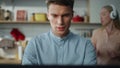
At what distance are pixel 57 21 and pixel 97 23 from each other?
1.90 meters

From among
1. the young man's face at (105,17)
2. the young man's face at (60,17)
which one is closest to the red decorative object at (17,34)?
Answer: the young man's face at (105,17)

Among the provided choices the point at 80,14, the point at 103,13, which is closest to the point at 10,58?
the point at 80,14

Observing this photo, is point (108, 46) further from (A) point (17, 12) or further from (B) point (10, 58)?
(A) point (17, 12)

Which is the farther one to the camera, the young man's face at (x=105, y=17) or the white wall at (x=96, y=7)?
the white wall at (x=96, y=7)

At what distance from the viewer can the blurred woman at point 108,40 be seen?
Answer: 121 centimetres

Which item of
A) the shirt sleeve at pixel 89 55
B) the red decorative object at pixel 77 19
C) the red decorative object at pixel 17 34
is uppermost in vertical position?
the red decorative object at pixel 77 19

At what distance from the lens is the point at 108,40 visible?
4.09 ft

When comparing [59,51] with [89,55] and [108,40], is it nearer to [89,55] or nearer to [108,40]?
[89,55]

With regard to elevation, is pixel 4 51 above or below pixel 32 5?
below

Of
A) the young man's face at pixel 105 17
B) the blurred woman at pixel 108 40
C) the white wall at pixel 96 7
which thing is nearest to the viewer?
the blurred woman at pixel 108 40

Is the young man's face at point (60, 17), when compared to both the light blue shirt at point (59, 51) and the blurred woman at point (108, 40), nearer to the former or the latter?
the light blue shirt at point (59, 51)

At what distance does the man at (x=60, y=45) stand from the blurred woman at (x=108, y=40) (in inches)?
19.6

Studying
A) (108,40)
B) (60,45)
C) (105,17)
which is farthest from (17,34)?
(60,45)

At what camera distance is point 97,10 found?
2.48 m
